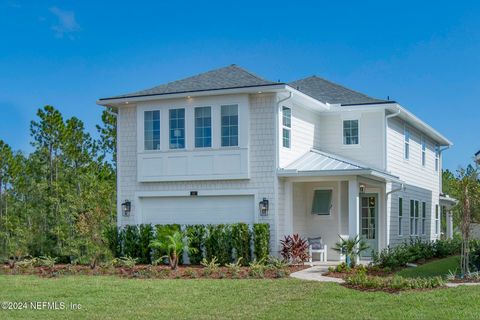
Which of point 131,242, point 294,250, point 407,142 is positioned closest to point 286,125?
point 294,250

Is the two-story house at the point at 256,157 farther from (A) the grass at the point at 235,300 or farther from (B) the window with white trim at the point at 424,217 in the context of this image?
(B) the window with white trim at the point at 424,217

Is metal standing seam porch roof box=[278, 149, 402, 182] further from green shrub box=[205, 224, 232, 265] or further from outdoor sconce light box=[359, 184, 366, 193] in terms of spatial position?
green shrub box=[205, 224, 232, 265]

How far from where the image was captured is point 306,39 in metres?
20.1

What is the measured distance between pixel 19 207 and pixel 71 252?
18.8 feet

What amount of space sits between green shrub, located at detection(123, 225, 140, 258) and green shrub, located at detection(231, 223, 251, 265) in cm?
309

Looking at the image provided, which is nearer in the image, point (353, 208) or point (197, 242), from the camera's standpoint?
point (353, 208)

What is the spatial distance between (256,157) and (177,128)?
261 cm

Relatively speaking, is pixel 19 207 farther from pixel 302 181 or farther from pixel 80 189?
pixel 302 181

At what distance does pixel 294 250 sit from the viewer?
19.1m

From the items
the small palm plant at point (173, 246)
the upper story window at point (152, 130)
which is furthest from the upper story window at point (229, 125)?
the small palm plant at point (173, 246)

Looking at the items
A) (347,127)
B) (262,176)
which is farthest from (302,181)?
(347,127)

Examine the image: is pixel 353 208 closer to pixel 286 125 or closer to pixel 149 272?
pixel 286 125

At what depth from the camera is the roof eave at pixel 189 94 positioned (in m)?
19.0

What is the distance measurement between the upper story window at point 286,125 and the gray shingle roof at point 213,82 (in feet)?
3.74
